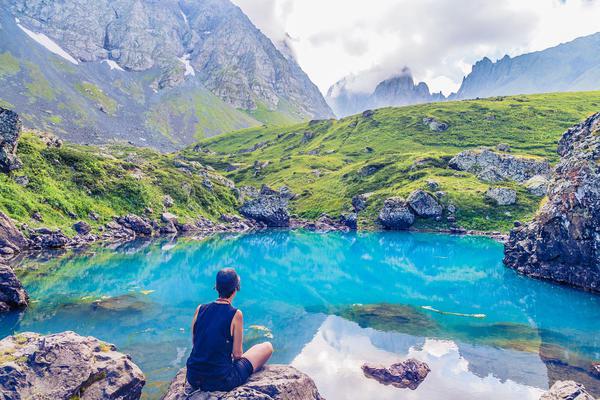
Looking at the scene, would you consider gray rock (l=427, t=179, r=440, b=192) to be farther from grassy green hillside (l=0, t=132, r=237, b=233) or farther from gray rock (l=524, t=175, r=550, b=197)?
grassy green hillside (l=0, t=132, r=237, b=233)

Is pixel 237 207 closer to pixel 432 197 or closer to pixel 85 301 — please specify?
pixel 432 197

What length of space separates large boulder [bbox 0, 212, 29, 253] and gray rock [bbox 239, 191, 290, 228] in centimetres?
6638

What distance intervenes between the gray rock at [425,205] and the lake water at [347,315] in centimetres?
4832

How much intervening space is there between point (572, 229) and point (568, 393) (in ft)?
125

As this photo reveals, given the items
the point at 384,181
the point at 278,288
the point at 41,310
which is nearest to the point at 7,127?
the point at 41,310

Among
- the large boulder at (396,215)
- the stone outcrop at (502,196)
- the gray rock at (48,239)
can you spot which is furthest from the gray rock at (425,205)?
the gray rock at (48,239)

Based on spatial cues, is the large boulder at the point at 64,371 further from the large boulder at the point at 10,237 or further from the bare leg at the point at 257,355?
the large boulder at the point at 10,237

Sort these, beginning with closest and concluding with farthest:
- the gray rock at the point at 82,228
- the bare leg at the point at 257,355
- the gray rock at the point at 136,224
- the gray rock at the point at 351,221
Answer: the bare leg at the point at 257,355, the gray rock at the point at 82,228, the gray rock at the point at 136,224, the gray rock at the point at 351,221

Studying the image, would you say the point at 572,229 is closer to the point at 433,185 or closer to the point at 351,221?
the point at 351,221

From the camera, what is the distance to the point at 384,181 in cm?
13850

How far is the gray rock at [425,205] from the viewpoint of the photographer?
110250 millimetres

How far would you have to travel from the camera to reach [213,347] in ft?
37.9

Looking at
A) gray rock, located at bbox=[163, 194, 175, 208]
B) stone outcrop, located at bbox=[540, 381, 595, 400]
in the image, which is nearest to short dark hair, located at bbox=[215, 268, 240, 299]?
stone outcrop, located at bbox=[540, 381, 595, 400]

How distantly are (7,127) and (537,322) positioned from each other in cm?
7967
